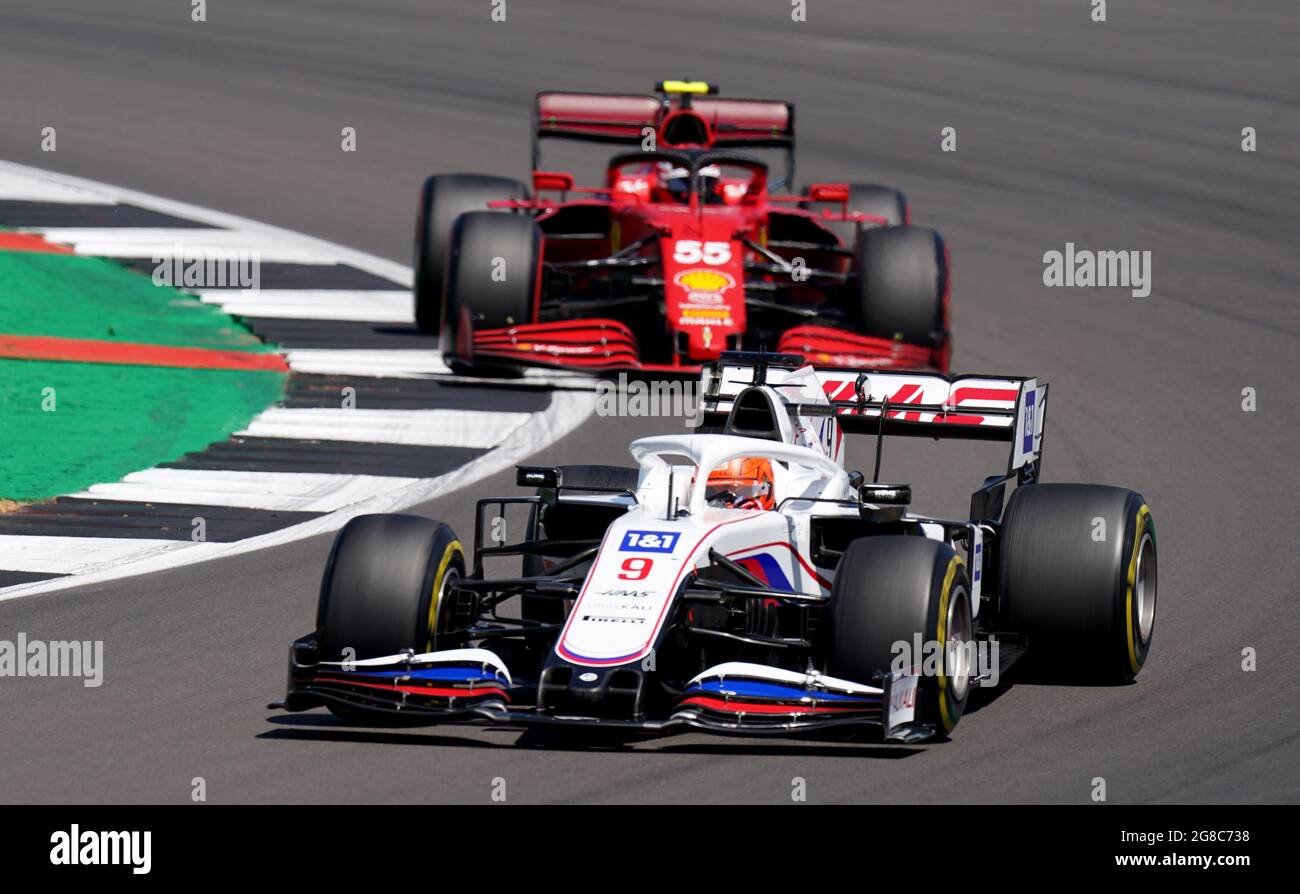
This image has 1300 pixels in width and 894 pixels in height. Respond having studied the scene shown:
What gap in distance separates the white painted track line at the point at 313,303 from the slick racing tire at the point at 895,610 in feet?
32.7

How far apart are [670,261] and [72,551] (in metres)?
5.54

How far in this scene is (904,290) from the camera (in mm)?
16453

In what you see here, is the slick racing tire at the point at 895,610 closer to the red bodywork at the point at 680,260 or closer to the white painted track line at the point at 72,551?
the white painted track line at the point at 72,551

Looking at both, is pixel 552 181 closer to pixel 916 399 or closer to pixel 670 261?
pixel 670 261

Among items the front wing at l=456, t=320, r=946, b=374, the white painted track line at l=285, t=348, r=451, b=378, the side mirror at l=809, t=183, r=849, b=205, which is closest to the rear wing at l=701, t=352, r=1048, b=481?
the front wing at l=456, t=320, r=946, b=374

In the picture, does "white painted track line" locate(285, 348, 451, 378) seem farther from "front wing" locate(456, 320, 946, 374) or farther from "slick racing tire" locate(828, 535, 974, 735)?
"slick racing tire" locate(828, 535, 974, 735)

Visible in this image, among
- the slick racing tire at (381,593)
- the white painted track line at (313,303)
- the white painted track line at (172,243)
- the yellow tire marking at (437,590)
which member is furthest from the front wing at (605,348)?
the slick racing tire at (381,593)

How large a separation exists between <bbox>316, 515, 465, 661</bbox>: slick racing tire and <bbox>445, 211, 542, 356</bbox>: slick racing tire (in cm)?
688

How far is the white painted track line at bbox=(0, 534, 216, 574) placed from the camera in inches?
467

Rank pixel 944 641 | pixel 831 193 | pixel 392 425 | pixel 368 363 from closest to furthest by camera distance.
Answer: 1. pixel 944 641
2. pixel 392 425
3. pixel 368 363
4. pixel 831 193

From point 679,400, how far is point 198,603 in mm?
5789

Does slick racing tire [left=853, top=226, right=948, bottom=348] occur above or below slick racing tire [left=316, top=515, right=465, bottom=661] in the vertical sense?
above

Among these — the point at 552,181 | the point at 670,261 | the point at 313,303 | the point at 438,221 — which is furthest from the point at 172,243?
the point at 670,261

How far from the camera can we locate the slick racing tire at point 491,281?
16.3m
